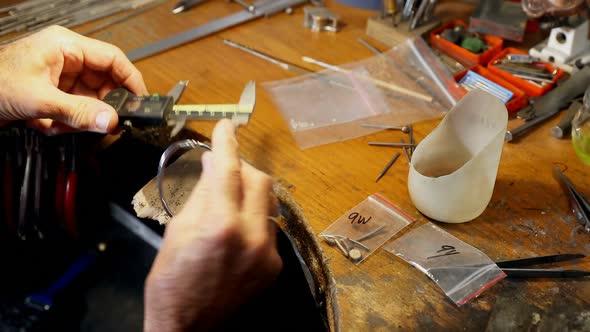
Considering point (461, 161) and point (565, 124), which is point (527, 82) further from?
point (461, 161)

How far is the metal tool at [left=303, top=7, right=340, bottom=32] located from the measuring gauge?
358 millimetres

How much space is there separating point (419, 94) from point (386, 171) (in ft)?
0.81

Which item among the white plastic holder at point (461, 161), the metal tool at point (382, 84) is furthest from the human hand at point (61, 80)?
the white plastic holder at point (461, 161)

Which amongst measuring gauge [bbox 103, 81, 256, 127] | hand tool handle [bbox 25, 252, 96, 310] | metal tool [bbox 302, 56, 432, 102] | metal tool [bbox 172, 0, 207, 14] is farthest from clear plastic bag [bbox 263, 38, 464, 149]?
hand tool handle [bbox 25, 252, 96, 310]

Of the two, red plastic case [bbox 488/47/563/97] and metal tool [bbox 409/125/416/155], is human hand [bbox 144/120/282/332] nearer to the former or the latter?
metal tool [bbox 409/125/416/155]

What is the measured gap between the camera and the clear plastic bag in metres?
0.94

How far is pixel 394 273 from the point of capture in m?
0.69

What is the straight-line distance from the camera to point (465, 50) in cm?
105

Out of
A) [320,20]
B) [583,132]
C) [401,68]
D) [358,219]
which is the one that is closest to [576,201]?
[583,132]

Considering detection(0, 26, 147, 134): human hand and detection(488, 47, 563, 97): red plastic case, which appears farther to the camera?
detection(488, 47, 563, 97): red plastic case

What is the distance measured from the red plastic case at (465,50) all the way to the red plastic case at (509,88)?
3 cm

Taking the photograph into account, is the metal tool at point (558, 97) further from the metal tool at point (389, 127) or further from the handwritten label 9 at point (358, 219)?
the handwritten label 9 at point (358, 219)


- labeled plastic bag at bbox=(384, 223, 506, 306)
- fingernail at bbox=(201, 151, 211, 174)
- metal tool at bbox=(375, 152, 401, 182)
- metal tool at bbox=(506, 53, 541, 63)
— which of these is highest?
fingernail at bbox=(201, 151, 211, 174)

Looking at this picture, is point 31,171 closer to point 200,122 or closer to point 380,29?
point 200,122
